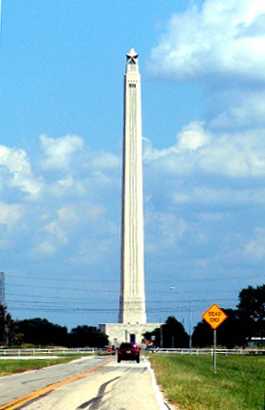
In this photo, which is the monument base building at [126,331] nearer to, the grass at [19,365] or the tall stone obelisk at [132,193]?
the tall stone obelisk at [132,193]

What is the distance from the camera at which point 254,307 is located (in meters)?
168

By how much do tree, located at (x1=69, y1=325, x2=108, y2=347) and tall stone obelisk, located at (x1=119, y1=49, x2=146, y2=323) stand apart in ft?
73.1

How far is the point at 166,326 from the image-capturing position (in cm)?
16912

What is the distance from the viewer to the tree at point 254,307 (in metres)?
167

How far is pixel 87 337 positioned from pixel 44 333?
36.8ft

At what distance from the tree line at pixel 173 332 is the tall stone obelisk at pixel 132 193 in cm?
1618

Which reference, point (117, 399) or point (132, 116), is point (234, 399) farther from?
point (132, 116)

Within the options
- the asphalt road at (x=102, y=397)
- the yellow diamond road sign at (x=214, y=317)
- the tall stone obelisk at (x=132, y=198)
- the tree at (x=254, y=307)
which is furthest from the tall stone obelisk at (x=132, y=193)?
the asphalt road at (x=102, y=397)

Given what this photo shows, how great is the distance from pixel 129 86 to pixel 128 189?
15.6 m

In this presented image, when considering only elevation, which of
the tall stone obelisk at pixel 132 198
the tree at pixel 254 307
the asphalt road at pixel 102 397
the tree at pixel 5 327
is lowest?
the asphalt road at pixel 102 397

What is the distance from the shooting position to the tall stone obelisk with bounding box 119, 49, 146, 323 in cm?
→ 13950

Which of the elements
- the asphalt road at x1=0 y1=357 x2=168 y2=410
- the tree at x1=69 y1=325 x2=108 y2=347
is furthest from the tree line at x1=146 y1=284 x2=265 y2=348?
the asphalt road at x1=0 y1=357 x2=168 y2=410

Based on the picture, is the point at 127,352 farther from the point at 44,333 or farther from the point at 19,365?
the point at 44,333

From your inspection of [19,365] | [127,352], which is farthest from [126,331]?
[19,365]
